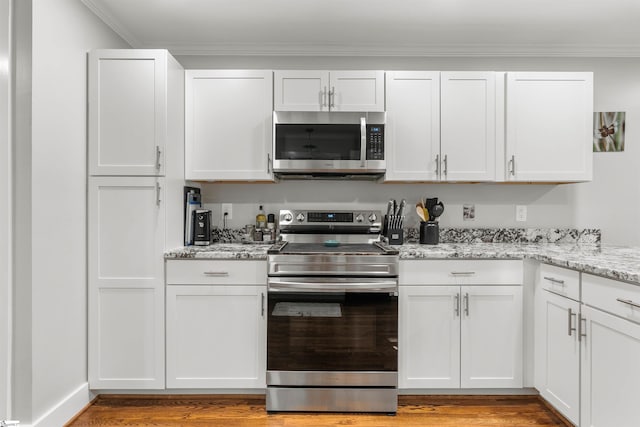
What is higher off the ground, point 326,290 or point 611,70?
point 611,70

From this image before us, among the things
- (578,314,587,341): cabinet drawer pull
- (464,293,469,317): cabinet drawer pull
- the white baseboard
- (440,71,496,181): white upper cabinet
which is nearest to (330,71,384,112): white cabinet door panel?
(440,71,496,181): white upper cabinet

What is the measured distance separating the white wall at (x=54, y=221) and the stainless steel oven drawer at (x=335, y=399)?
111 centimetres

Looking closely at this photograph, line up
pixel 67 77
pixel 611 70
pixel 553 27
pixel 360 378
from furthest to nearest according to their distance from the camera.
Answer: pixel 611 70 → pixel 553 27 → pixel 360 378 → pixel 67 77

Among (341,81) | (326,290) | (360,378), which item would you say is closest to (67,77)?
(341,81)

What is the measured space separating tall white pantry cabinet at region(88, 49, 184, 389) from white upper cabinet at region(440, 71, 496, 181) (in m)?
1.78

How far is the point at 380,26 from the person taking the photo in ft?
8.77

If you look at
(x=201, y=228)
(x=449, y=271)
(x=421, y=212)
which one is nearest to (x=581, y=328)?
(x=449, y=271)

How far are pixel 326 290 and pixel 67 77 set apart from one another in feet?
5.98

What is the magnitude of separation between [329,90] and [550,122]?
58.4 inches

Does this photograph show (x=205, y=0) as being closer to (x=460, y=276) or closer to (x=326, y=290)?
(x=326, y=290)

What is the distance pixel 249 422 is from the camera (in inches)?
87.8

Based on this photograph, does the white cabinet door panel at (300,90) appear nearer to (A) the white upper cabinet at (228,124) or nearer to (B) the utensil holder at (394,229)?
(A) the white upper cabinet at (228,124)

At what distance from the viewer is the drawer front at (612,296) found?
1.60 meters
